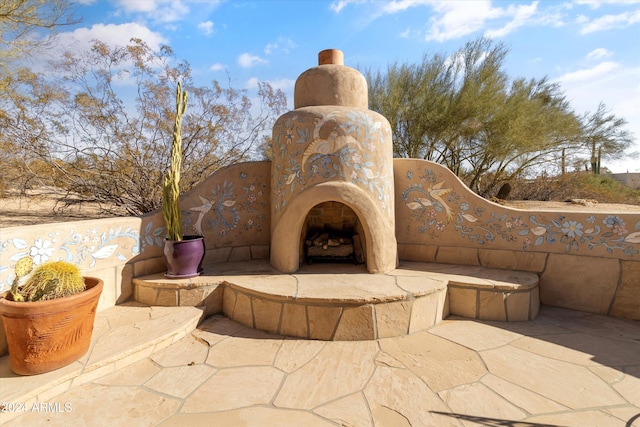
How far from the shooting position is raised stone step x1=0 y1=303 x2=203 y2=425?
2070 mm

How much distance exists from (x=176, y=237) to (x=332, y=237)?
2.39m

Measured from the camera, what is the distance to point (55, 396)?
216 cm

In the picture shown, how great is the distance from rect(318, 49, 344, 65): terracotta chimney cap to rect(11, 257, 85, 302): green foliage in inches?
173

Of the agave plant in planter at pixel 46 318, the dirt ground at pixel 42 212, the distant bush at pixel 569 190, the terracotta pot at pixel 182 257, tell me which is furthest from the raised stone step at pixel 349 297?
the distant bush at pixel 569 190

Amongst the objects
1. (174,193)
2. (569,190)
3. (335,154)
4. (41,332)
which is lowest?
(41,332)

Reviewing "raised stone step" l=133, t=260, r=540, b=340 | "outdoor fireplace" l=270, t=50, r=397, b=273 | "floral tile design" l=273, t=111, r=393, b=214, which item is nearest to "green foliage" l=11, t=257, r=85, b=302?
"raised stone step" l=133, t=260, r=540, b=340

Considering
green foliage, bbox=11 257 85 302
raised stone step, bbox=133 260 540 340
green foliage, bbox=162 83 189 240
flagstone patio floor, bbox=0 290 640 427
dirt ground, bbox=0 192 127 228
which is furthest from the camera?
dirt ground, bbox=0 192 127 228

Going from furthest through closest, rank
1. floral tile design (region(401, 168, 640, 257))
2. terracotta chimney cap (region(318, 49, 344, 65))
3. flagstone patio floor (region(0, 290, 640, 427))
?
terracotta chimney cap (region(318, 49, 344, 65)) < floral tile design (region(401, 168, 640, 257)) < flagstone patio floor (region(0, 290, 640, 427))

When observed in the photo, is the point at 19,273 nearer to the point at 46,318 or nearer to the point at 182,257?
the point at 46,318

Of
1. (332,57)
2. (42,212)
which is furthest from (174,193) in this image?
(42,212)

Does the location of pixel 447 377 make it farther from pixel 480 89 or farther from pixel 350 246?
pixel 480 89

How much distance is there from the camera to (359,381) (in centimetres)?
238

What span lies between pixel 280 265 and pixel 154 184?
5438 millimetres

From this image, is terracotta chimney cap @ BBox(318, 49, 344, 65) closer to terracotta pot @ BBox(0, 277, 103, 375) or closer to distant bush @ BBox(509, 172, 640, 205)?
terracotta pot @ BBox(0, 277, 103, 375)
